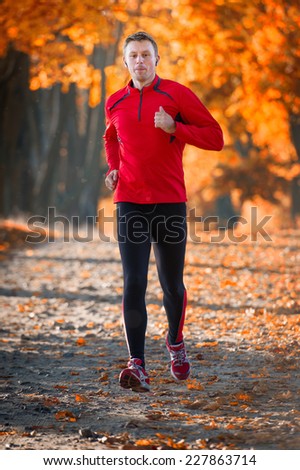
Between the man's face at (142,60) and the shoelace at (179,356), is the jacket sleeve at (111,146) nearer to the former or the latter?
the man's face at (142,60)

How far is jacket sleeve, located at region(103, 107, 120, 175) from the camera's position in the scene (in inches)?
245

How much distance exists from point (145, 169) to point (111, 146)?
16.9 inches

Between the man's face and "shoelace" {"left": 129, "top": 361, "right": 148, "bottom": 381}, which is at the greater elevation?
the man's face

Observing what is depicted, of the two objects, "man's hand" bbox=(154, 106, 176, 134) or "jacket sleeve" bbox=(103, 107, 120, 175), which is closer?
"man's hand" bbox=(154, 106, 176, 134)

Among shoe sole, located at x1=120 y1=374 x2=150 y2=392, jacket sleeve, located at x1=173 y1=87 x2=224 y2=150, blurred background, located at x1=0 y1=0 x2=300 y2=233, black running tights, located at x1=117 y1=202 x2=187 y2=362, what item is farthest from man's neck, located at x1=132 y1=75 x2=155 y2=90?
blurred background, located at x1=0 y1=0 x2=300 y2=233

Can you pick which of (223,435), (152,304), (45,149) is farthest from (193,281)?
(45,149)

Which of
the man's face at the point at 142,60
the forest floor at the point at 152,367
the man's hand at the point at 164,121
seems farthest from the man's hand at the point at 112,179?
the forest floor at the point at 152,367

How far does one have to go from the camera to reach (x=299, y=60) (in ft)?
58.0

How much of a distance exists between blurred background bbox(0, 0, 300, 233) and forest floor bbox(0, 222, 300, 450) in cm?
517

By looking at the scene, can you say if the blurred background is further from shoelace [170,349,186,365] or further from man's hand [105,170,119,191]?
shoelace [170,349,186,365]

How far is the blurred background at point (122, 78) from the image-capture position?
17109 millimetres

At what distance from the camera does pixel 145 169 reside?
5.97 metres

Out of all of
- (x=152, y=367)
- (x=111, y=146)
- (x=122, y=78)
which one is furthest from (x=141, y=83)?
(x=122, y=78)
